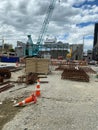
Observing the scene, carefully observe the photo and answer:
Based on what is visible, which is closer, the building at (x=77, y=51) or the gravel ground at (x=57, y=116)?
the gravel ground at (x=57, y=116)

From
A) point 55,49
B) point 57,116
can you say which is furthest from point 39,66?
point 55,49

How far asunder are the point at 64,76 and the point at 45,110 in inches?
373

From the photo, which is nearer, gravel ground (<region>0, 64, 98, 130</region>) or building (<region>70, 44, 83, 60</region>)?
gravel ground (<region>0, 64, 98, 130</region>)

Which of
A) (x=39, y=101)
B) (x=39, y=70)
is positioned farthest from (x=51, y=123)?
(x=39, y=70)

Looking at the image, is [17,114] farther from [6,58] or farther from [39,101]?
[6,58]

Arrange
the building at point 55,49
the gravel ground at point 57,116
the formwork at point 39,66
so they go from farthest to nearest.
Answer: the building at point 55,49 → the formwork at point 39,66 → the gravel ground at point 57,116

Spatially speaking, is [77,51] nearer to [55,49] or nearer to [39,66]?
[55,49]

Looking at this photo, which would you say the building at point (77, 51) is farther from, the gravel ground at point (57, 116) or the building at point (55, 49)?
the gravel ground at point (57, 116)

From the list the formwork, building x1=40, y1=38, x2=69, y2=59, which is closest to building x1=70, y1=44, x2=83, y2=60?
building x1=40, y1=38, x2=69, y2=59

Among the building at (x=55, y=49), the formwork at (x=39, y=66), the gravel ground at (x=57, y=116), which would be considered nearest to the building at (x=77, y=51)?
the building at (x=55, y=49)

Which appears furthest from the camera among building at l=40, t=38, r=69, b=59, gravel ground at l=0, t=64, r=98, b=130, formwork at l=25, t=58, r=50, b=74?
building at l=40, t=38, r=69, b=59

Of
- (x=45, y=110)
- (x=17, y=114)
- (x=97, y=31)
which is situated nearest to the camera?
(x=17, y=114)

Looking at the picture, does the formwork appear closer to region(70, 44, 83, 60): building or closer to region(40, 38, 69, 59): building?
region(40, 38, 69, 59): building

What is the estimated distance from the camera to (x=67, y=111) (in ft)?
21.1
